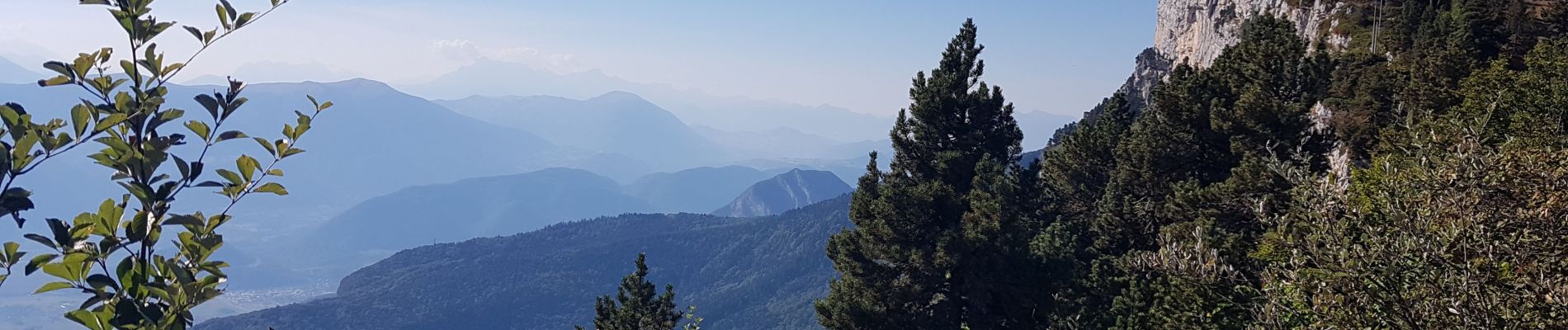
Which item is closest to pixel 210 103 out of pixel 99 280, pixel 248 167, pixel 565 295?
pixel 248 167

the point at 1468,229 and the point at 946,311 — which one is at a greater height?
the point at 1468,229

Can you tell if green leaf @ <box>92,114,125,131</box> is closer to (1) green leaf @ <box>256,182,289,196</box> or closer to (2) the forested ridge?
(1) green leaf @ <box>256,182,289,196</box>

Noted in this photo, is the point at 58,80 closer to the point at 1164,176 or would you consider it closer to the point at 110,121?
the point at 110,121

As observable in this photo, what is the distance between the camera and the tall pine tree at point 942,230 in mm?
24047

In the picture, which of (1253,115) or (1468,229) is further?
(1253,115)

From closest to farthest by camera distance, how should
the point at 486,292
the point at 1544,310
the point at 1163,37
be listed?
the point at 1544,310, the point at 1163,37, the point at 486,292

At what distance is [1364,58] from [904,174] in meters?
22.8

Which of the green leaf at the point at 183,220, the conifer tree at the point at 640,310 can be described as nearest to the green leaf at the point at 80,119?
the green leaf at the point at 183,220

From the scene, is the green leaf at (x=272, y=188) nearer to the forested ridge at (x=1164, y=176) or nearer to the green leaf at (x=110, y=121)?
the green leaf at (x=110, y=121)

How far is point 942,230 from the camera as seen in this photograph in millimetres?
25547

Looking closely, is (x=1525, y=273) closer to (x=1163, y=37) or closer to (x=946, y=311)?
(x=946, y=311)

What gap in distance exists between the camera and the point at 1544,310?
7.00 m

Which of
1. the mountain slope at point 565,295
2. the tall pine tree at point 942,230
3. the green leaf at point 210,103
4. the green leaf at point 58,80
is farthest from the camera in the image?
the mountain slope at point 565,295

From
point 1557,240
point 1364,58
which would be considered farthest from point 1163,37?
point 1557,240
